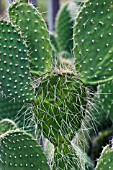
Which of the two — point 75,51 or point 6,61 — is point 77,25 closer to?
point 75,51

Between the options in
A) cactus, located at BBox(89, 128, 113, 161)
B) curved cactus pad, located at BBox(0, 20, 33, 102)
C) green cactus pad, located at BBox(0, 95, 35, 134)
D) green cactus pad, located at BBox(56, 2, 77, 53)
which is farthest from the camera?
green cactus pad, located at BBox(56, 2, 77, 53)

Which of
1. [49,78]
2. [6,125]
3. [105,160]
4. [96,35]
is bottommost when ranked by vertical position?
[105,160]

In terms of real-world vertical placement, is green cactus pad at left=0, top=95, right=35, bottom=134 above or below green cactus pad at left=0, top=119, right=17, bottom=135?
above

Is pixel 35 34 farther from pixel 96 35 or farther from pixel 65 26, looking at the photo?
pixel 65 26

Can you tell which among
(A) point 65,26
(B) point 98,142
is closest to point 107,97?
(B) point 98,142

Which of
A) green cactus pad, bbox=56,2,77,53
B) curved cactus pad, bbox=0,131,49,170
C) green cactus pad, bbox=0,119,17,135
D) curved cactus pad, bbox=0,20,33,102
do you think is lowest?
curved cactus pad, bbox=0,131,49,170

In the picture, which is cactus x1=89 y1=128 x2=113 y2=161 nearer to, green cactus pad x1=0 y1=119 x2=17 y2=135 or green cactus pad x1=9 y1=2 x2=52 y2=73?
green cactus pad x1=0 y1=119 x2=17 y2=135

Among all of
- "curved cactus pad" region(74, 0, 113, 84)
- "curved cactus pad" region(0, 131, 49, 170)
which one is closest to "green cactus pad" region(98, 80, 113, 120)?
"curved cactus pad" region(74, 0, 113, 84)
